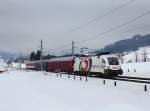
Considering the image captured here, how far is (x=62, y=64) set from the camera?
62.8 meters

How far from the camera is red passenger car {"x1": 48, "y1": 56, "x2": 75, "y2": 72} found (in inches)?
2218

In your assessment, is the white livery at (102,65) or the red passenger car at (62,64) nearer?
the white livery at (102,65)

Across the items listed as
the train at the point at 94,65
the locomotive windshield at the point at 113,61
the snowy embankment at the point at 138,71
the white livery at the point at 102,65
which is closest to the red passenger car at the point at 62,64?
the train at the point at 94,65

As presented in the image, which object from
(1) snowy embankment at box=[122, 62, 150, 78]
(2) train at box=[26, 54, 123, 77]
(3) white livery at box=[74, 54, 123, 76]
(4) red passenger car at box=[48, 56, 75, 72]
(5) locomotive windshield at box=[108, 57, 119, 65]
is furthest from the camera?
(4) red passenger car at box=[48, 56, 75, 72]

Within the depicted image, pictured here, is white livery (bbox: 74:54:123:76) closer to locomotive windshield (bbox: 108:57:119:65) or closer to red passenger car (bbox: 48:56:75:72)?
locomotive windshield (bbox: 108:57:119:65)

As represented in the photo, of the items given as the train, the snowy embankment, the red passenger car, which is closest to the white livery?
the train

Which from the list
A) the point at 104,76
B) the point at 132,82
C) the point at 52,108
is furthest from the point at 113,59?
the point at 52,108

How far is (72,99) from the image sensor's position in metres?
22.7

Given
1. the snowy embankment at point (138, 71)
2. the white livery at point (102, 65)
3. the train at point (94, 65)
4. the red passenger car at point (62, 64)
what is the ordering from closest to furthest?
the white livery at point (102, 65)
the train at point (94, 65)
the snowy embankment at point (138, 71)
the red passenger car at point (62, 64)

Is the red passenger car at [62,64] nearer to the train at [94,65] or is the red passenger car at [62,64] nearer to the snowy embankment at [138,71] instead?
the train at [94,65]

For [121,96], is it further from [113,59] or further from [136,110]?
[113,59]

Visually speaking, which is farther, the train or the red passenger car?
the red passenger car

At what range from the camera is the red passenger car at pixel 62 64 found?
185 ft

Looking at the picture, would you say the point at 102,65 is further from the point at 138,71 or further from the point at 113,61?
the point at 138,71
